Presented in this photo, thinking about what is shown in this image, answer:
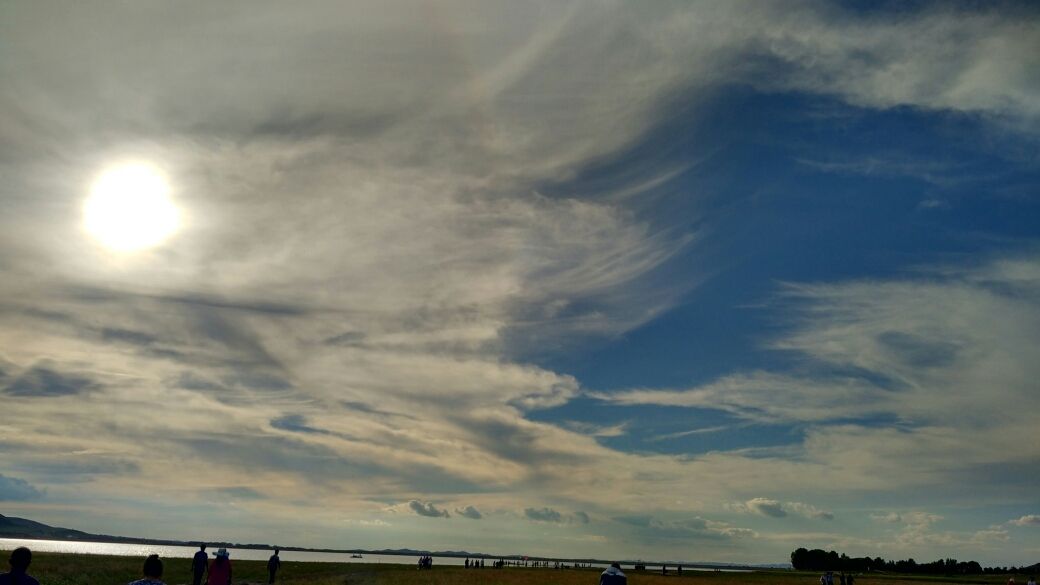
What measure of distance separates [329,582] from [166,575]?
12612 mm

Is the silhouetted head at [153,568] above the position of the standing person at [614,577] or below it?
above

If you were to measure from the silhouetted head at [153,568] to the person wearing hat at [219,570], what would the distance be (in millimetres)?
16389

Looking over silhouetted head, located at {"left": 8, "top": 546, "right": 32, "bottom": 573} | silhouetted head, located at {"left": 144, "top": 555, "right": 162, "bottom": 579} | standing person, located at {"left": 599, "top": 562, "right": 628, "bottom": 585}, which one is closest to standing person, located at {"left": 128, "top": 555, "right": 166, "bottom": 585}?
silhouetted head, located at {"left": 144, "top": 555, "right": 162, "bottom": 579}

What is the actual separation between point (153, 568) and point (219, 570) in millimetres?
17357

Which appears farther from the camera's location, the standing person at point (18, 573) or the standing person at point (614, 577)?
the standing person at point (614, 577)

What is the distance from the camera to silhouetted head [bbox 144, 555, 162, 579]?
11.9 metres

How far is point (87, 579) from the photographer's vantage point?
4888cm

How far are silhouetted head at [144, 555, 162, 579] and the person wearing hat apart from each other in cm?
1639

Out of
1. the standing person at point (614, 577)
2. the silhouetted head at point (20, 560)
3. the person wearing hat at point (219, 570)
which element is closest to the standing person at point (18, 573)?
the silhouetted head at point (20, 560)

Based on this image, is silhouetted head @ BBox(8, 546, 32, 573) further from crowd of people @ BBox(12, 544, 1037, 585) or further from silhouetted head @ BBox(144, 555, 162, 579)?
silhouetted head @ BBox(144, 555, 162, 579)

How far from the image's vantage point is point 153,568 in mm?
12148

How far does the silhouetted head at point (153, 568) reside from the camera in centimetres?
1189

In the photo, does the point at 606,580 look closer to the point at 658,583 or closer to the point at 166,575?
the point at 166,575

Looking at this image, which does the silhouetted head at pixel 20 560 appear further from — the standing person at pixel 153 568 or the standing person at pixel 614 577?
the standing person at pixel 614 577
